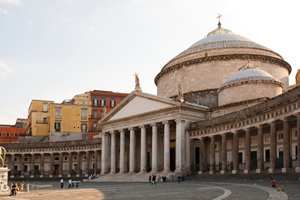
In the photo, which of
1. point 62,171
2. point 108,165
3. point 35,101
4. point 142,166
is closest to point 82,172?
point 62,171

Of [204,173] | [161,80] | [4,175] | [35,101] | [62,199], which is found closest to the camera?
[62,199]

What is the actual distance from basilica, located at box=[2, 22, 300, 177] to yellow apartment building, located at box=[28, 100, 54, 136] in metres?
12.6

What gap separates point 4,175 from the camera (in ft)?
99.6

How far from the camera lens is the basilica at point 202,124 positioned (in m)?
39.3

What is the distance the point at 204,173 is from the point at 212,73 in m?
20.0

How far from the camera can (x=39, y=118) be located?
300 ft

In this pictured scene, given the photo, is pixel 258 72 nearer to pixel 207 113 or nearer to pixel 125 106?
pixel 207 113

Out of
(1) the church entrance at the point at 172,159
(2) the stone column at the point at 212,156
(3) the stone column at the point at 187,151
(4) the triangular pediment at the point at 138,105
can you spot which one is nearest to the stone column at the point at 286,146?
(2) the stone column at the point at 212,156

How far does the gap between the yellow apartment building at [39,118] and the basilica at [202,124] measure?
12.6 meters

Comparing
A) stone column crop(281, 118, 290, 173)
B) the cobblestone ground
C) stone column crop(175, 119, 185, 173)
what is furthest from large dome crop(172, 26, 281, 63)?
the cobblestone ground

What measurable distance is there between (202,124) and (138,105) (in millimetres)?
11773

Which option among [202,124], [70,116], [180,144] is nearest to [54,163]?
[70,116]

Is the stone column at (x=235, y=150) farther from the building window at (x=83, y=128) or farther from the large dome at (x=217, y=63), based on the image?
the building window at (x=83, y=128)

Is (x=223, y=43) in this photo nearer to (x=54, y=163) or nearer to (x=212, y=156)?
(x=212, y=156)
